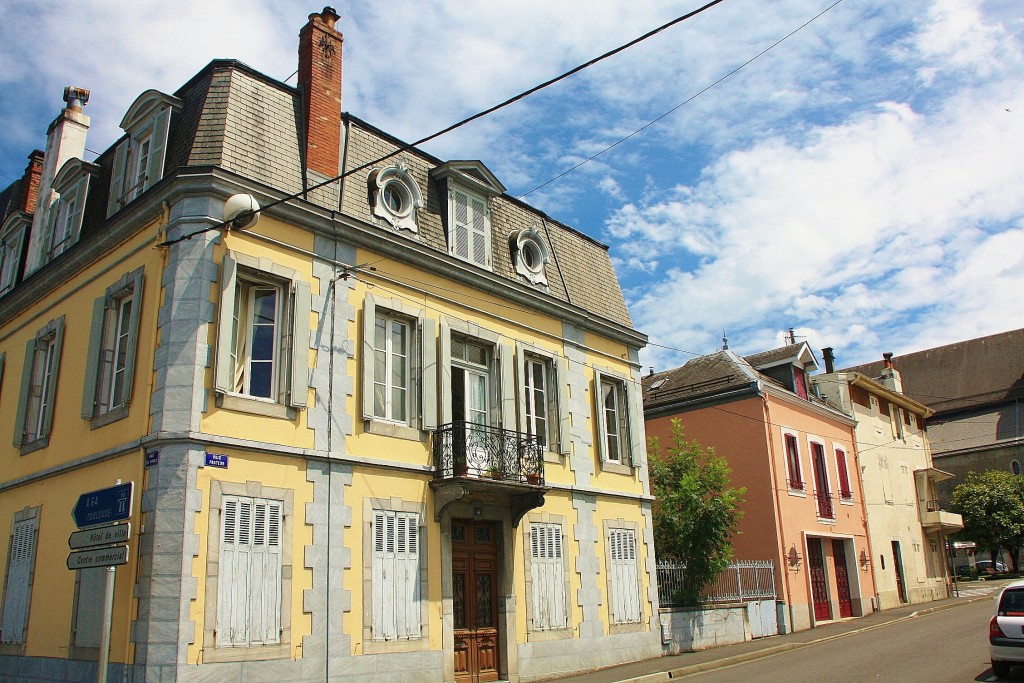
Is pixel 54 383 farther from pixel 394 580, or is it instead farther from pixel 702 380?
pixel 702 380

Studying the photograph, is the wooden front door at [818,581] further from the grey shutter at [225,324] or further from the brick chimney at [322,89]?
the grey shutter at [225,324]

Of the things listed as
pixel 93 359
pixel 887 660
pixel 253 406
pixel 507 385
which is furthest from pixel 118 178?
pixel 887 660

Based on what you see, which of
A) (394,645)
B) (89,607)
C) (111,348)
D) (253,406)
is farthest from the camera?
(111,348)

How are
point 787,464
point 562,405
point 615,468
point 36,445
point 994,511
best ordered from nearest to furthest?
point 36,445 → point 562,405 → point 615,468 → point 787,464 → point 994,511

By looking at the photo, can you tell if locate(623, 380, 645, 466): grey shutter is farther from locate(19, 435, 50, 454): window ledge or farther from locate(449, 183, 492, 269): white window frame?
locate(19, 435, 50, 454): window ledge

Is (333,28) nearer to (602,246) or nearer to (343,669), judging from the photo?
(602,246)

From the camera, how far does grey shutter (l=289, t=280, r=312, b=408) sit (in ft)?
40.7

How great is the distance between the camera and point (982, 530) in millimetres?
48531

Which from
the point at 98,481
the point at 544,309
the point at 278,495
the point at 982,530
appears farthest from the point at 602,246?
the point at 982,530

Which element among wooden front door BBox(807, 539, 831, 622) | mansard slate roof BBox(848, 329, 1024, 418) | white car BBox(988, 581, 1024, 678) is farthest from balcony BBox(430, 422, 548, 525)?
mansard slate roof BBox(848, 329, 1024, 418)

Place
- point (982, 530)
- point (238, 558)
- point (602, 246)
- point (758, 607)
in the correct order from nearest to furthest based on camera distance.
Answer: point (238, 558)
point (602, 246)
point (758, 607)
point (982, 530)

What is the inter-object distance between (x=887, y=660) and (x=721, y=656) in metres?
3.44

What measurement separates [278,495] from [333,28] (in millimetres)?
8597

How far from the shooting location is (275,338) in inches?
498
